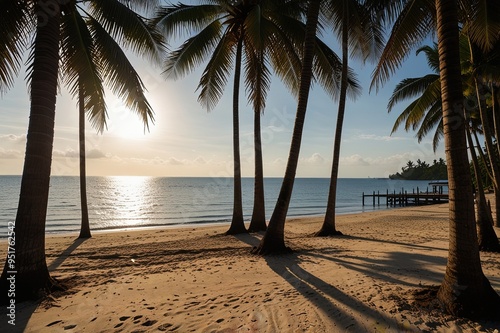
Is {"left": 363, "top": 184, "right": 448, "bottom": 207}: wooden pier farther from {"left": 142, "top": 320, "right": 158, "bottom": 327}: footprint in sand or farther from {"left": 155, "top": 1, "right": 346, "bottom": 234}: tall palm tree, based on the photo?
{"left": 142, "top": 320, "right": 158, "bottom": 327}: footprint in sand

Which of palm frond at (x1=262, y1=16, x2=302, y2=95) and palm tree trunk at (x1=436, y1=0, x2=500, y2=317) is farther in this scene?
palm frond at (x1=262, y1=16, x2=302, y2=95)

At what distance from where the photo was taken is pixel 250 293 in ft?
16.8

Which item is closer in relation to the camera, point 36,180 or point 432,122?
point 36,180

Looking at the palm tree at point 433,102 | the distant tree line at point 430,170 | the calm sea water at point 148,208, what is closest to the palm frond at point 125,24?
the palm tree at point 433,102

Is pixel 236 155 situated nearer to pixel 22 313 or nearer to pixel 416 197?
pixel 22 313

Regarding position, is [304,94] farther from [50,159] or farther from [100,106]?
[50,159]

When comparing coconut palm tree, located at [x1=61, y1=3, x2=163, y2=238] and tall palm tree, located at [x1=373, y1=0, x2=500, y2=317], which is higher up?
coconut palm tree, located at [x1=61, y1=3, x2=163, y2=238]

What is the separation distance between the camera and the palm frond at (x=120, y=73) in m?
7.24

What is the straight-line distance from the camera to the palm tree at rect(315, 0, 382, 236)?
11.0 meters

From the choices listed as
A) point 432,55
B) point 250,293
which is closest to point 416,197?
point 432,55

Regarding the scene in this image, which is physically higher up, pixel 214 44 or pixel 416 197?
pixel 214 44

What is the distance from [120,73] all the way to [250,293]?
6.17 meters

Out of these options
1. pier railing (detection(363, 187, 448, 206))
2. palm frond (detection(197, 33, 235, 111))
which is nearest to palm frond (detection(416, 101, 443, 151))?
palm frond (detection(197, 33, 235, 111))

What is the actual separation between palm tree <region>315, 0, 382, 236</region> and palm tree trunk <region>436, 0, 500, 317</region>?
7.08 meters
